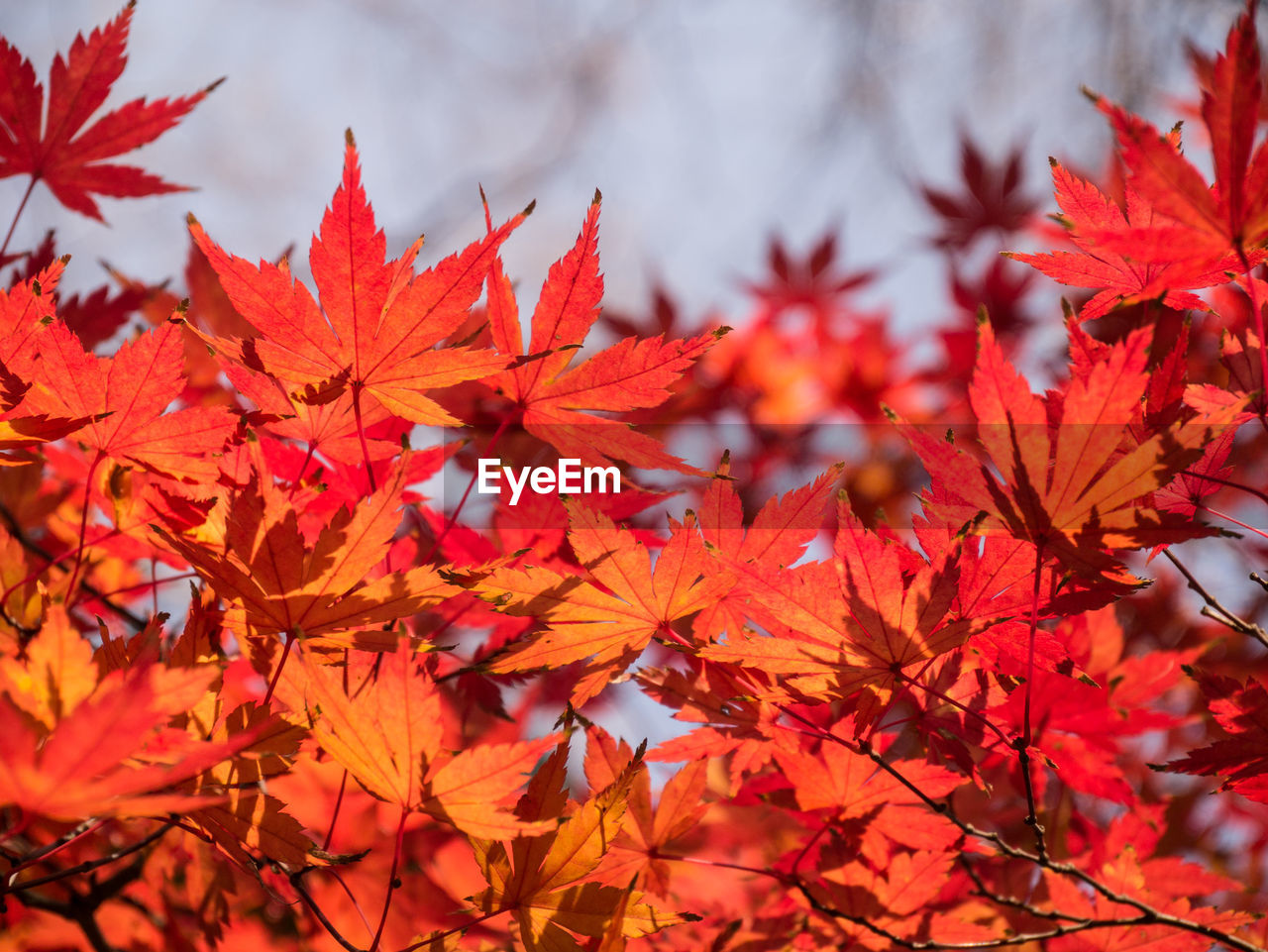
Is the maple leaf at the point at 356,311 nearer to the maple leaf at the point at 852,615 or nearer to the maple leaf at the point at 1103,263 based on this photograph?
the maple leaf at the point at 852,615

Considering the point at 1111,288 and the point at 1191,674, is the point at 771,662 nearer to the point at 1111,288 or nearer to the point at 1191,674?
the point at 1191,674

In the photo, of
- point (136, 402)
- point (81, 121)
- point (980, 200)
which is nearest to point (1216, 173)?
point (136, 402)

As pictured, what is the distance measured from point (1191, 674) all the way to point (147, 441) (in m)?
0.76

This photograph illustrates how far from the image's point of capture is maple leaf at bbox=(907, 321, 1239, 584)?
451mm

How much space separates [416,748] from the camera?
50 centimetres

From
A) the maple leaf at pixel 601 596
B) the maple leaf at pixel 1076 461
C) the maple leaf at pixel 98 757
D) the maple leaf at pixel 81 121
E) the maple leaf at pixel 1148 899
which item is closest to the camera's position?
the maple leaf at pixel 98 757

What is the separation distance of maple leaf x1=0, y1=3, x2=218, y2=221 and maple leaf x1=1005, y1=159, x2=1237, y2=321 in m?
0.74

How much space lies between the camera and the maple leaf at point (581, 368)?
0.61 metres

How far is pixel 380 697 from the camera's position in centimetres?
49

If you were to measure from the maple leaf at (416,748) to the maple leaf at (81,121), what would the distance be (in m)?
0.61

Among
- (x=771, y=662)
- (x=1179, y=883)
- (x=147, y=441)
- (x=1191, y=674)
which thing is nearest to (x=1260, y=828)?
(x=1179, y=883)

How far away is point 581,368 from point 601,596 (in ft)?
0.58

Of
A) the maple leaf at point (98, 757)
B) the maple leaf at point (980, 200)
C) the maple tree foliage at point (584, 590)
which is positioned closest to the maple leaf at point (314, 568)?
the maple tree foliage at point (584, 590)

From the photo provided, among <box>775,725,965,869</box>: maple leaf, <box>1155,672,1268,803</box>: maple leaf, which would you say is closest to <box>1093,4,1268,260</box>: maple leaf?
<box>1155,672,1268,803</box>: maple leaf
